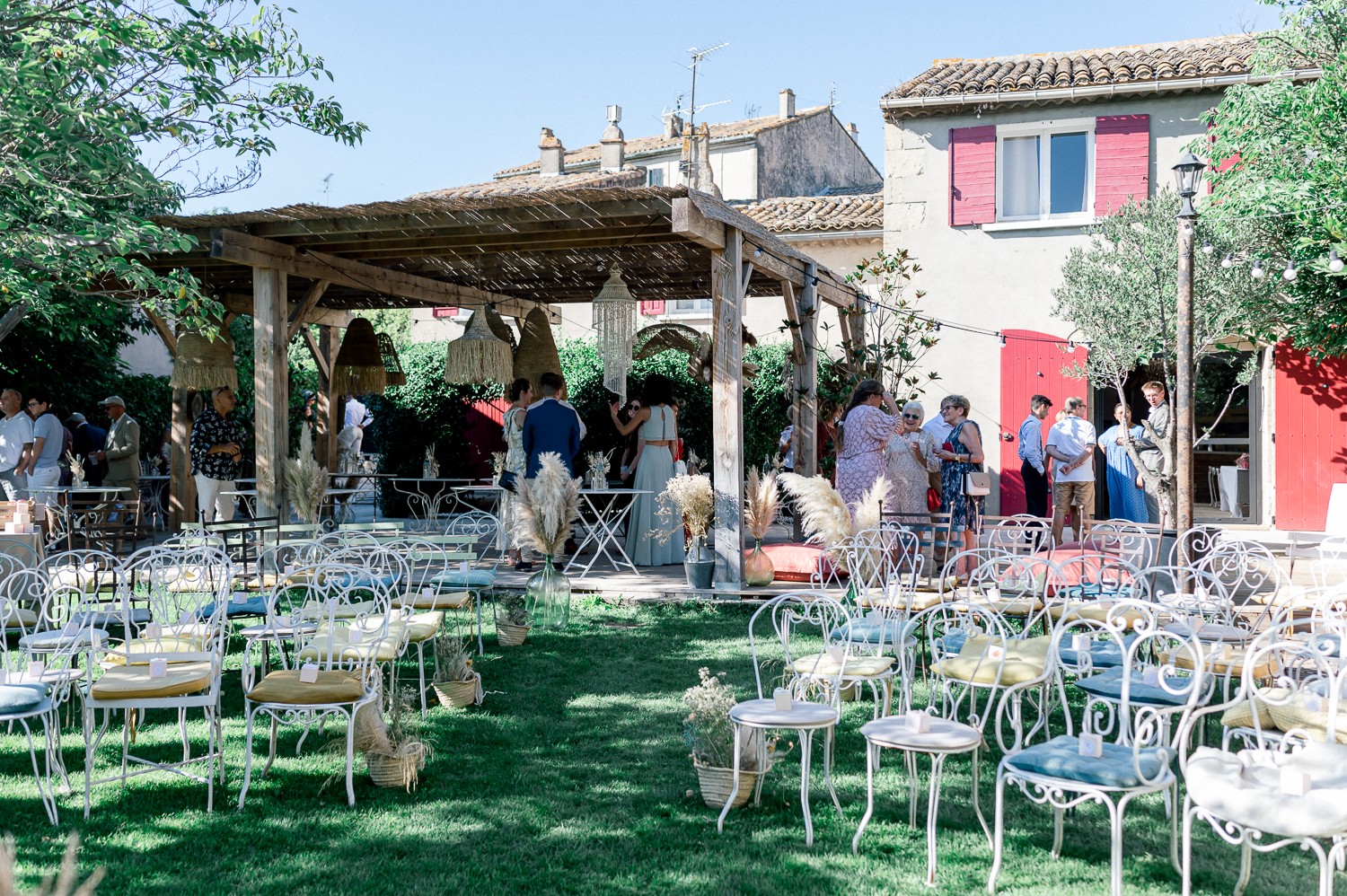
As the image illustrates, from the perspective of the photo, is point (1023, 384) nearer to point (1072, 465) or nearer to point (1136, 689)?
point (1072, 465)

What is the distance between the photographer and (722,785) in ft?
13.8

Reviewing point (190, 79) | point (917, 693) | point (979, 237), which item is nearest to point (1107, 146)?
point (979, 237)

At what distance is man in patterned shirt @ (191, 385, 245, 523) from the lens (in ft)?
31.3

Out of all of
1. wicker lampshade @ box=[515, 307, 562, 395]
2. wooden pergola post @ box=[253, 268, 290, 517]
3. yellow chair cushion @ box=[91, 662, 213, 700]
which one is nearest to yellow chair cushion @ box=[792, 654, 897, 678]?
yellow chair cushion @ box=[91, 662, 213, 700]

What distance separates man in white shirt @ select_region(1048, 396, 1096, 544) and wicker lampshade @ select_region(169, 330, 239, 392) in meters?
7.52

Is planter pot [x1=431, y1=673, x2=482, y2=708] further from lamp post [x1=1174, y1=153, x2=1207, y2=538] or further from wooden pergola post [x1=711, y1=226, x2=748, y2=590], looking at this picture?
lamp post [x1=1174, y1=153, x2=1207, y2=538]

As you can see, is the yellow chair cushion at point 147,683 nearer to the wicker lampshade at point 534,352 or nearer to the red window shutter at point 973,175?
the wicker lampshade at point 534,352

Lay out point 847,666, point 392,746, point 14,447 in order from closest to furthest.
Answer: point 392,746 → point 847,666 → point 14,447

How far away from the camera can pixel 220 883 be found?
3.50m

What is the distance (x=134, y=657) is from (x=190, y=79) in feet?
13.1

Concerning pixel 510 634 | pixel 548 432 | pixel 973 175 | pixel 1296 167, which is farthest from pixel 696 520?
pixel 973 175

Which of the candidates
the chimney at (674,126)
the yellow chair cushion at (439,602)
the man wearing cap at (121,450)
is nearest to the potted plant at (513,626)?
the yellow chair cushion at (439,602)

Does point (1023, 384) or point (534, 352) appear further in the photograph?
point (1023, 384)

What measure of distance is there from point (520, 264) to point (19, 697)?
7.69 m
